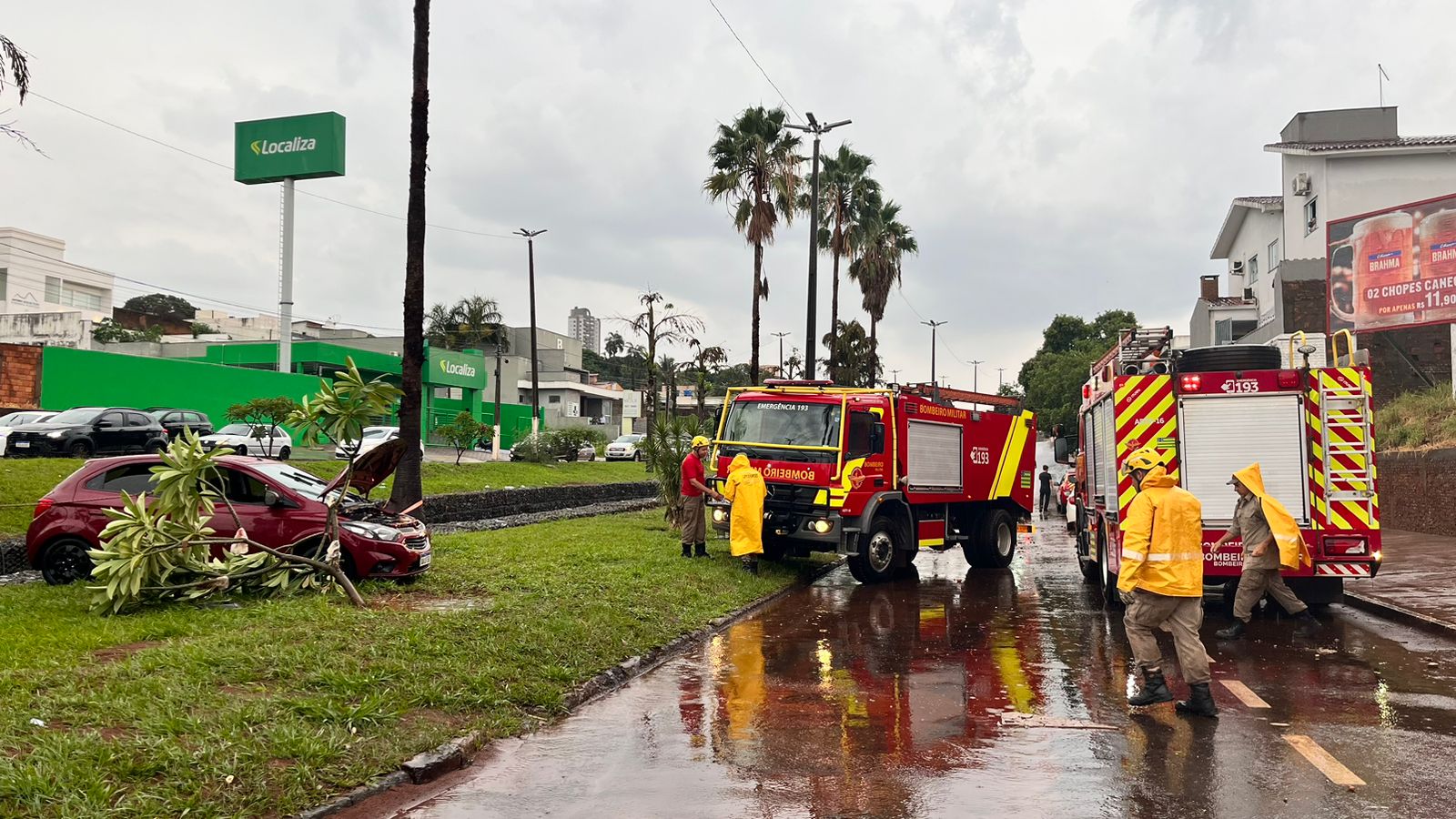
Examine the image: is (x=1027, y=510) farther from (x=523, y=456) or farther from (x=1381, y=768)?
(x=523, y=456)

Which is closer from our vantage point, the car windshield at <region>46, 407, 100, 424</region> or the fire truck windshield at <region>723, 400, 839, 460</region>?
the fire truck windshield at <region>723, 400, 839, 460</region>

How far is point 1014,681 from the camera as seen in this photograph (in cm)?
820

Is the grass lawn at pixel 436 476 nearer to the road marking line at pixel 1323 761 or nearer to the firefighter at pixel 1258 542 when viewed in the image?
the firefighter at pixel 1258 542

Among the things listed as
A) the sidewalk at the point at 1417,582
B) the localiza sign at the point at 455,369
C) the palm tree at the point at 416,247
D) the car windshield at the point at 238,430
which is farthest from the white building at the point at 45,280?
the sidewalk at the point at 1417,582

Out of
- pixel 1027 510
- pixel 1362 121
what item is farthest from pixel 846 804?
pixel 1362 121

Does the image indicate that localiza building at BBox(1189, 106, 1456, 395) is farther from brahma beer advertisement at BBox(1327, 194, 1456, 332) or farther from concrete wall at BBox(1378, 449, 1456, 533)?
concrete wall at BBox(1378, 449, 1456, 533)

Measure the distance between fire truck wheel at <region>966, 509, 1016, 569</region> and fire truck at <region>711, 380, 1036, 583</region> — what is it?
0.44 metres

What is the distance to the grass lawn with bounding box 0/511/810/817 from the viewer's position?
5078 millimetres

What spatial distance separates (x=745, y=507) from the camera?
46.3ft

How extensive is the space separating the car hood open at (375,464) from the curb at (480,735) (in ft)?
13.0

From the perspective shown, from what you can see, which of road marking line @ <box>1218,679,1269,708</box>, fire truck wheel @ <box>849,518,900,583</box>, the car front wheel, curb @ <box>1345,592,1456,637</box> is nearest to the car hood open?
the car front wheel

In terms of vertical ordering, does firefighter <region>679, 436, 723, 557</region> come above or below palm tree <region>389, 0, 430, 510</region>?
below

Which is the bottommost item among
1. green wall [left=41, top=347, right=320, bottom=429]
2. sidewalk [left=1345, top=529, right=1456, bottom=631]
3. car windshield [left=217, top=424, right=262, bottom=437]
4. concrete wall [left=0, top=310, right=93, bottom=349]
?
sidewalk [left=1345, top=529, right=1456, bottom=631]

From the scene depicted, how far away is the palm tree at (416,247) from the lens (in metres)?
Answer: 14.9
